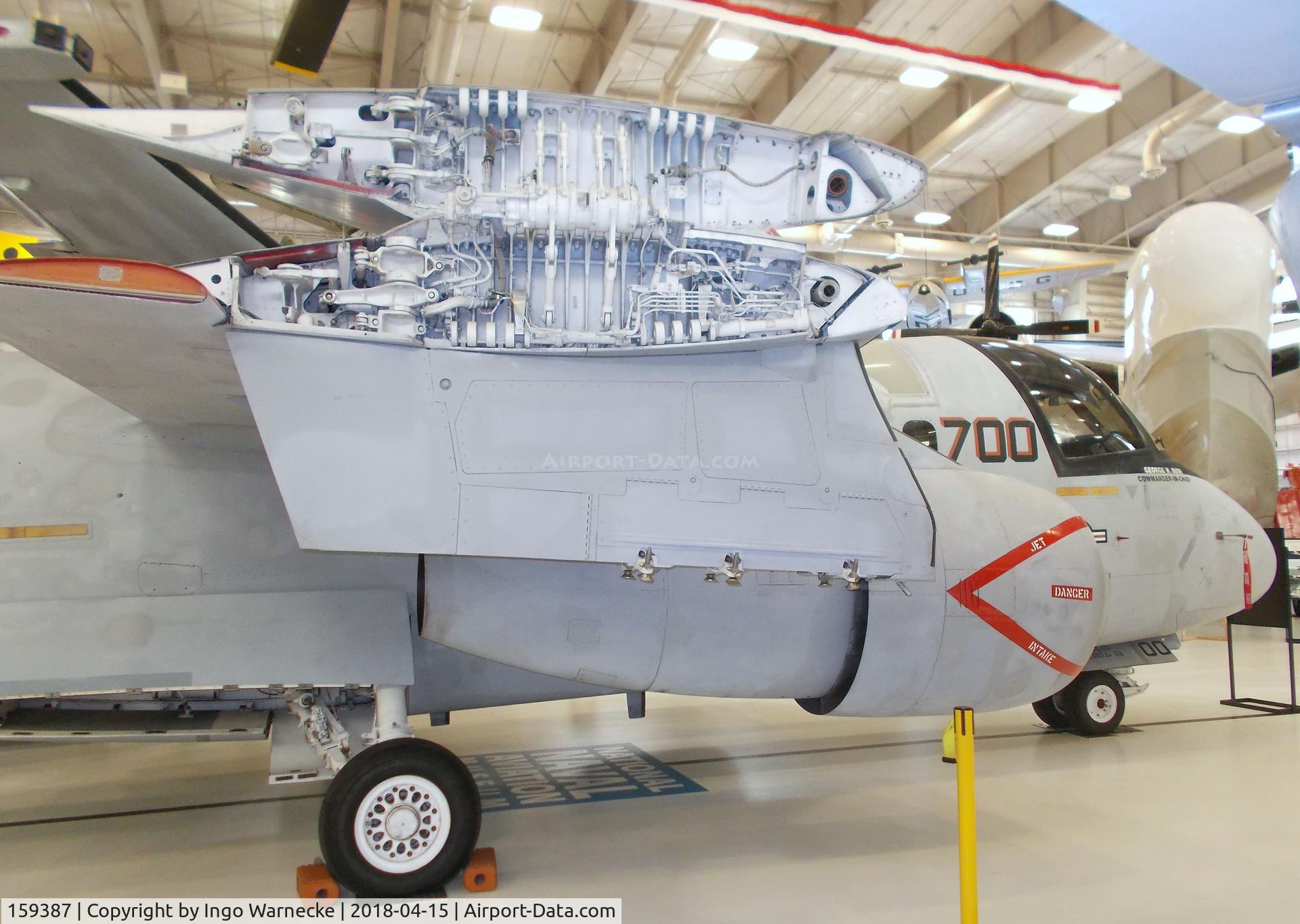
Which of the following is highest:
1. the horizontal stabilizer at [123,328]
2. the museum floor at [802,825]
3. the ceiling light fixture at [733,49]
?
the ceiling light fixture at [733,49]

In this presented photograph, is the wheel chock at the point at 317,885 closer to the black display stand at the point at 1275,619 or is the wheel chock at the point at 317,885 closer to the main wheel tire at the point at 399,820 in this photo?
the main wheel tire at the point at 399,820

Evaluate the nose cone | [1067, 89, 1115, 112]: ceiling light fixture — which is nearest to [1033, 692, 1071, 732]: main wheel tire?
the nose cone

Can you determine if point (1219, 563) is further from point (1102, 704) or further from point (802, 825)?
point (802, 825)

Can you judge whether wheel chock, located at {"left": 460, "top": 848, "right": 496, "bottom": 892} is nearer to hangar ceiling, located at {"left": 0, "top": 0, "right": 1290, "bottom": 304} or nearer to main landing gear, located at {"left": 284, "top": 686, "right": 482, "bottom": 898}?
main landing gear, located at {"left": 284, "top": 686, "right": 482, "bottom": 898}

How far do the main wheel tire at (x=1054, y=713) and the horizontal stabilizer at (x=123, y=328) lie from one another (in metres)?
6.98

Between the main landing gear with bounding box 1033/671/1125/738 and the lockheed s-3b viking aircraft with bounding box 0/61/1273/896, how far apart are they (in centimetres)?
287

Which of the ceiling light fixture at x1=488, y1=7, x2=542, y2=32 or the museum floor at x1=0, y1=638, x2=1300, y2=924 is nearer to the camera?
the museum floor at x1=0, y1=638, x2=1300, y2=924

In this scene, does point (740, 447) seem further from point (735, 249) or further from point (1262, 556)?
point (1262, 556)

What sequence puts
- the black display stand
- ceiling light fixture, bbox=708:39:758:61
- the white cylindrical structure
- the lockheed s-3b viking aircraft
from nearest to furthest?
the lockheed s-3b viking aircraft < the black display stand < the white cylindrical structure < ceiling light fixture, bbox=708:39:758:61

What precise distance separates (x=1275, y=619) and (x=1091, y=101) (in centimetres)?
917

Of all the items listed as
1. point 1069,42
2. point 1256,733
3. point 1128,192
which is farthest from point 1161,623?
point 1128,192

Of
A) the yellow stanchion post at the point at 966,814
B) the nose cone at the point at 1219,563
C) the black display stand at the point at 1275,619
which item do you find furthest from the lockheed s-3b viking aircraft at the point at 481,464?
the black display stand at the point at 1275,619

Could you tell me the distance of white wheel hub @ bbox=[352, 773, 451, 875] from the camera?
4340mm

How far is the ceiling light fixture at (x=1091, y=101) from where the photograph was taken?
13969 mm
